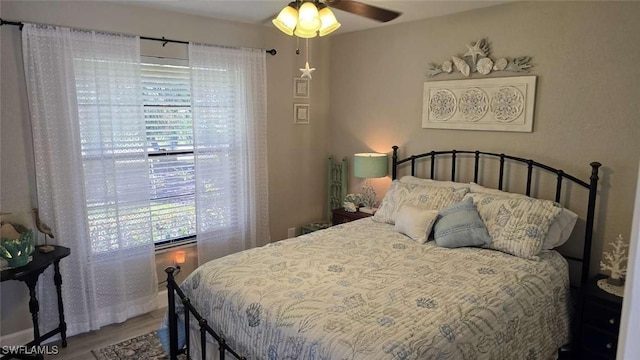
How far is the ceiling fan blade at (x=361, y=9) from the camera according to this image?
2.22 meters

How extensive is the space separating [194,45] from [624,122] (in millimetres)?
3095

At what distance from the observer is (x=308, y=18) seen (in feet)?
6.79

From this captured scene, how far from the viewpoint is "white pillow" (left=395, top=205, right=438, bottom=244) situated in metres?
2.88

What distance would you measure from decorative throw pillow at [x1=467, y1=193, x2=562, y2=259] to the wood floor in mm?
2576

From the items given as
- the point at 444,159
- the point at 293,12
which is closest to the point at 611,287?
the point at 444,159

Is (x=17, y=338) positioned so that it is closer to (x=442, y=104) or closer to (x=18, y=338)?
(x=18, y=338)

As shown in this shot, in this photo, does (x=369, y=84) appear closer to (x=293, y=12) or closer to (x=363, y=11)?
(x=363, y=11)

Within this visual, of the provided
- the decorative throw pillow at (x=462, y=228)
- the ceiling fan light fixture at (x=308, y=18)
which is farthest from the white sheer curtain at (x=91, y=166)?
the decorative throw pillow at (x=462, y=228)

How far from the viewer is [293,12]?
2113 mm

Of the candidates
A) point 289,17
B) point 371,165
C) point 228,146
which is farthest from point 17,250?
point 371,165

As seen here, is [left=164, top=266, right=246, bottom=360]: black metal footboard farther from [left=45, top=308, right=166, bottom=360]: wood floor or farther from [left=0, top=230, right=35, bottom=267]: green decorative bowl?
[left=0, top=230, right=35, bottom=267]: green decorative bowl

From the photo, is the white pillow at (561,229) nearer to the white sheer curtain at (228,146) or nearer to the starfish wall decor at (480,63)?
the starfish wall decor at (480,63)

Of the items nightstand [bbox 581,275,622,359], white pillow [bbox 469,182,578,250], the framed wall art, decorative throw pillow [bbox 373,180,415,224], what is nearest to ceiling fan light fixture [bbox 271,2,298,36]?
decorative throw pillow [bbox 373,180,415,224]

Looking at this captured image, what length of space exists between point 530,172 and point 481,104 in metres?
0.64
